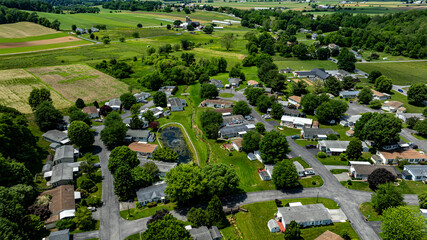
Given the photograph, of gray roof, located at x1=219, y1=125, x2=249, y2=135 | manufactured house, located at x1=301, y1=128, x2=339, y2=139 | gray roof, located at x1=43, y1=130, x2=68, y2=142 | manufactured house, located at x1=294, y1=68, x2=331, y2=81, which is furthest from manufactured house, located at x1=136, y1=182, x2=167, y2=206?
manufactured house, located at x1=294, y1=68, x2=331, y2=81

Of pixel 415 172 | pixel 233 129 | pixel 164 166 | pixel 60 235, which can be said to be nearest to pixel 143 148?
pixel 164 166

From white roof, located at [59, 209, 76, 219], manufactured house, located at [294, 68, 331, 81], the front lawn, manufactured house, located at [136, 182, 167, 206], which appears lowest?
white roof, located at [59, 209, 76, 219]

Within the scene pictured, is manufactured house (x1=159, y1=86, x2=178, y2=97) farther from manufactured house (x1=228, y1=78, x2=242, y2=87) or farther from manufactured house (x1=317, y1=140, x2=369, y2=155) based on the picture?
manufactured house (x1=317, y1=140, x2=369, y2=155)

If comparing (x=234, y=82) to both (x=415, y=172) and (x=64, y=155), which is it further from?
(x=64, y=155)

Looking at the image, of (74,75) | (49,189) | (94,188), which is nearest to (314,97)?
(94,188)

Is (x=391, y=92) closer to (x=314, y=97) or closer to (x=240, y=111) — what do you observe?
(x=314, y=97)

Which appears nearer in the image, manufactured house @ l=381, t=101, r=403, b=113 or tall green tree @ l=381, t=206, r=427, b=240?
tall green tree @ l=381, t=206, r=427, b=240

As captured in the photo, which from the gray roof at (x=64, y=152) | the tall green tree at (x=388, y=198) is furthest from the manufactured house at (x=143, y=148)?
the tall green tree at (x=388, y=198)

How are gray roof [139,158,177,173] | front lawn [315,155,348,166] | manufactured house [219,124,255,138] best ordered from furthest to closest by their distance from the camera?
manufactured house [219,124,255,138], front lawn [315,155,348,166], gray roof [139,158,177,173]
